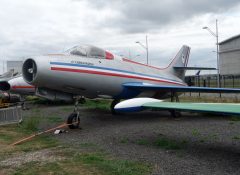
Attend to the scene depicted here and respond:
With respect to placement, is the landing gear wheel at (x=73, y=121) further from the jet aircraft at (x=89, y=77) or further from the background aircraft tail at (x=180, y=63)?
the background aircraft tail at (x=180, y=63)

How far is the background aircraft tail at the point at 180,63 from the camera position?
16.2 m

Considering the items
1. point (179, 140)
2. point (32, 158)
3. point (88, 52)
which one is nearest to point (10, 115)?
point (88, 52)

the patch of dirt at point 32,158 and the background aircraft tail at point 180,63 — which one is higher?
the background aircraft tail at point 180,63

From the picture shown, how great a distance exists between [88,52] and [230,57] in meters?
67.8

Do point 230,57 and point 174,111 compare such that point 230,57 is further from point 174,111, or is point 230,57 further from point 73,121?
point 73,121

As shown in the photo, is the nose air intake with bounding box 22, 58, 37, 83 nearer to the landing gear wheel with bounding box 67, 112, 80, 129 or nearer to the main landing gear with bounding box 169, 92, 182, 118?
the landing gear wheel with bounding box 67, 112, 80, 129

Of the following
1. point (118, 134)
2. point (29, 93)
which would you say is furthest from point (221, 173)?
point (29, 93)

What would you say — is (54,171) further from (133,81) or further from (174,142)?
(133,81)

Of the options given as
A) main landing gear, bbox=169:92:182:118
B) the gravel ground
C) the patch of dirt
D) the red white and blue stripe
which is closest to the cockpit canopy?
the red white and blue stripe

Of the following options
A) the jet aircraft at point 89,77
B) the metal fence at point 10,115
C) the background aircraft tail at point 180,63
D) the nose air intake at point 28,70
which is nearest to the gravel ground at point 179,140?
the jet aircraft at point 89,77

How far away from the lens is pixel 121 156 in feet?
18.8

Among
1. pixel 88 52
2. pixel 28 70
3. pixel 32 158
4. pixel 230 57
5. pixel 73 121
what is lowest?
pixel 32 158

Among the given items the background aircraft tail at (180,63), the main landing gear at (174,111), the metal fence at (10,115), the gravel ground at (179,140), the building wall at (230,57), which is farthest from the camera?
the building wall at (230,57)

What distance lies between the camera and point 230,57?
71.8 metres
